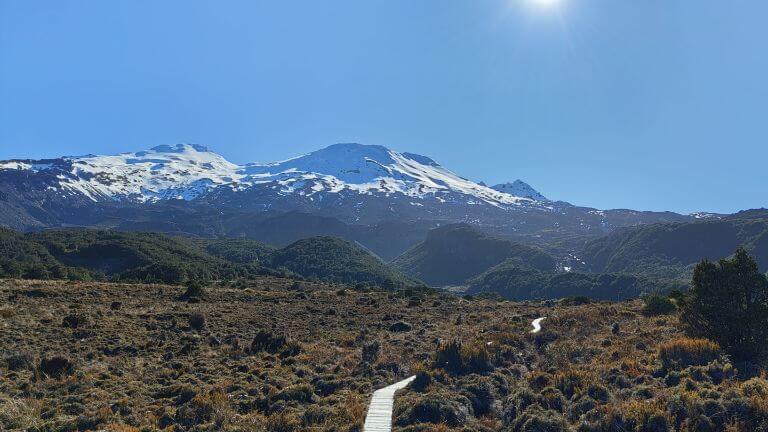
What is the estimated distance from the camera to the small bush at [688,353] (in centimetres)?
1874

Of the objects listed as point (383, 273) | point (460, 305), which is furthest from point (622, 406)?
point (383, 273)

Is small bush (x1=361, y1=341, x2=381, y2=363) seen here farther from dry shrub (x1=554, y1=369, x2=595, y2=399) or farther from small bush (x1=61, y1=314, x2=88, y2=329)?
small bush (x1=61, y1=314, x2=88, y2=329)

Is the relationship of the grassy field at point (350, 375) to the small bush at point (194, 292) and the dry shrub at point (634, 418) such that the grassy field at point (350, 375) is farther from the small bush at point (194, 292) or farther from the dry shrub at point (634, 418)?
the small bush at point (194, 292)

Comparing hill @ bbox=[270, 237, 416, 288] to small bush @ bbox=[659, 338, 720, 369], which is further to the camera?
hill @ bbox=[270, 237, 416, 288]

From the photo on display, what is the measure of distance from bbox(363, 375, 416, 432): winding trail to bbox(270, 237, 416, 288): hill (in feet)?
414

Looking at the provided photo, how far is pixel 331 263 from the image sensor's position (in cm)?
16825

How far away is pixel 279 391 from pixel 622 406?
12.8 metres

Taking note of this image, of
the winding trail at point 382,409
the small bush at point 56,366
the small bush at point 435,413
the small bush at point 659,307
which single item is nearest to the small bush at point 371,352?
the winding trail at point 382,409

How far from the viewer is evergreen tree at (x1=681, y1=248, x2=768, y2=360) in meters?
19.4

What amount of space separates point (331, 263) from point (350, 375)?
146720 mm

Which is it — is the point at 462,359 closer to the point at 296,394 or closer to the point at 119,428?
the point at 296,394

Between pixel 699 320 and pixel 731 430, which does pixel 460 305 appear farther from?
pixel 731 430

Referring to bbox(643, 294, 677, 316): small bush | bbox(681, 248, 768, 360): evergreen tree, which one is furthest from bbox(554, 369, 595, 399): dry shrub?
bbox(643, 294, 677, 316): small bush

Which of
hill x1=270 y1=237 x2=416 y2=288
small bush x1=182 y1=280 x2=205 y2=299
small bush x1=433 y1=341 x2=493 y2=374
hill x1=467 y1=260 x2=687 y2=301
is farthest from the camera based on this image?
hill x1=467 y1=260 x2=687 y2=301
